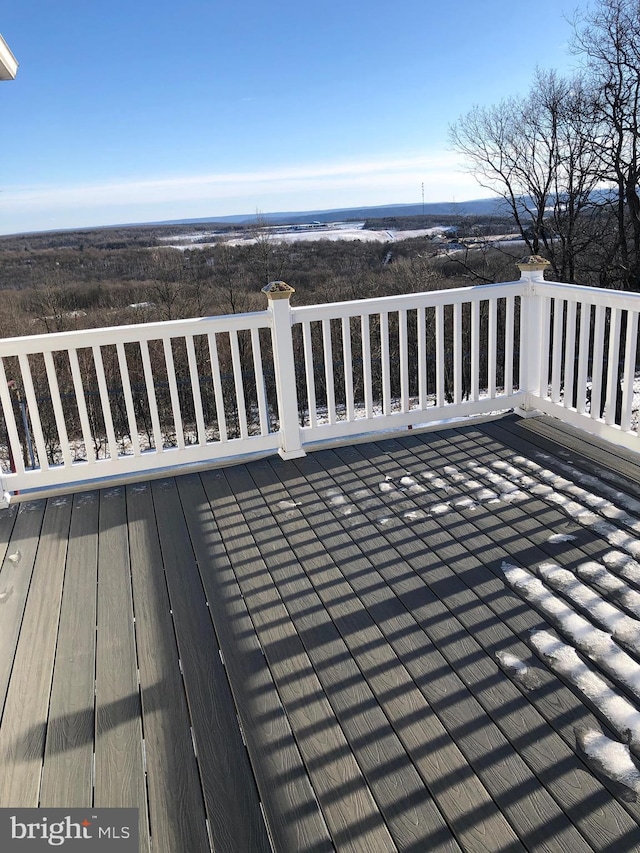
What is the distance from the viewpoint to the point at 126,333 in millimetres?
3352

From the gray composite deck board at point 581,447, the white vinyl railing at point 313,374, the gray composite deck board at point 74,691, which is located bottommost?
the gray composite deck board at point 74,691

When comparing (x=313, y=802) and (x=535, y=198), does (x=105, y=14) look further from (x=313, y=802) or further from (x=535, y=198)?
(x=313, y=802)

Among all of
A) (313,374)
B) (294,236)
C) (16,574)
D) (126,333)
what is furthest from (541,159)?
(16,574)

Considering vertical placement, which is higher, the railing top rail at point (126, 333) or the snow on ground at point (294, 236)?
the snow on ground at point (294, 236)

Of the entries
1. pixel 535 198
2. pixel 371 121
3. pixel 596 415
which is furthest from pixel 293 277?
pixel 596 415

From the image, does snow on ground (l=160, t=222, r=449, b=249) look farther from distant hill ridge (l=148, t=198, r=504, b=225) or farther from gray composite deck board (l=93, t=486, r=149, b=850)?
gray composite deck board (l=93, t=486, r=149, b=850)

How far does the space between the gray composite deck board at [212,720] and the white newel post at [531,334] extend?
2.52 m

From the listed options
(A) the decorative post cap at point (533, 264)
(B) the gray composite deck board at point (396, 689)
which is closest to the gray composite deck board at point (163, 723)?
(B) the gray composite deck board at point (396, 689)

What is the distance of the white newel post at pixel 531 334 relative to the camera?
4000 millimetres

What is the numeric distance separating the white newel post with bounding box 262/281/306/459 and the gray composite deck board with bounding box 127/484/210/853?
121 cm

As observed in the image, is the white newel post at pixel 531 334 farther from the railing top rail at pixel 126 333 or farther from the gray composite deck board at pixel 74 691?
the gray composite deck board at pixel 74 691

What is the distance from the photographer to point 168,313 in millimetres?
19969

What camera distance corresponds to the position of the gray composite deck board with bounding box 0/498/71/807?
159cm

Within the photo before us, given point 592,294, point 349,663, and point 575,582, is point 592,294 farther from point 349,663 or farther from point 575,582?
point 349,663
